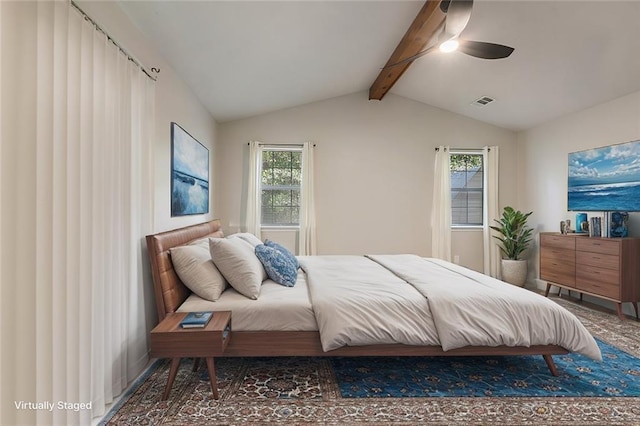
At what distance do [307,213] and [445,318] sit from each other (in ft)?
10.5

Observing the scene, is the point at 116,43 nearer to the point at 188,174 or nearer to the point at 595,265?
the point at 188,174

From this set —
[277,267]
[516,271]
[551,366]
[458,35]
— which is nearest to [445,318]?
[551,366]

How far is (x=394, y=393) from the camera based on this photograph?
2053mm

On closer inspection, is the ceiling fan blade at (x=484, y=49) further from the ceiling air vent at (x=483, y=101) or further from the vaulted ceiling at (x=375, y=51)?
the ceiling air vent at (x=483, y=101)

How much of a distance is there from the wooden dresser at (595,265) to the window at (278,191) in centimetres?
346

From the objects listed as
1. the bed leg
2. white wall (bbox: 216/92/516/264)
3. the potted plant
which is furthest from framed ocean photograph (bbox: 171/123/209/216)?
the potted plant

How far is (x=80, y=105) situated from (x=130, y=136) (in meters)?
0.53

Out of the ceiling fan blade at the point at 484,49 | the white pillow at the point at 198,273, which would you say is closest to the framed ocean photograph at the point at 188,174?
the white pillow at the point at 198,273

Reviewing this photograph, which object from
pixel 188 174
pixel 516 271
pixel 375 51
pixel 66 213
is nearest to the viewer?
pixel 66 213

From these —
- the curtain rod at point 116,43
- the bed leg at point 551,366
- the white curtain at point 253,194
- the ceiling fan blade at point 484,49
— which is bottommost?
the bed leg at point 551,366

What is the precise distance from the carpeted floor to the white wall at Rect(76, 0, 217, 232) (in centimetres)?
122

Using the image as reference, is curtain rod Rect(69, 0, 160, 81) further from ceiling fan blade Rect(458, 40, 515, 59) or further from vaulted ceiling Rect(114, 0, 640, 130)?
ceiling fan blade Rect(458, 40, 515, 59)

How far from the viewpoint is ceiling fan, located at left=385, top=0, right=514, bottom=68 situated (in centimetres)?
209

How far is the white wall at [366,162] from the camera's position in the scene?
5.15 meters
